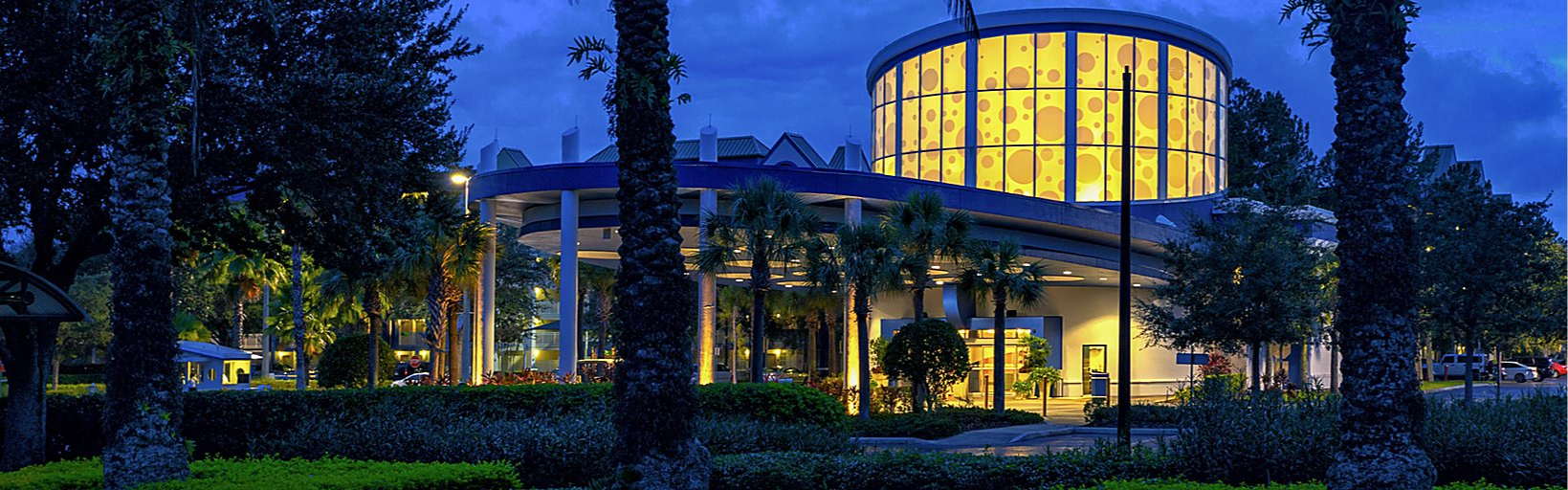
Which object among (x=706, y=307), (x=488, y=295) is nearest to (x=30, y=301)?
(x=488, y=295)

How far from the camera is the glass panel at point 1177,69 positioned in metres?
62.9

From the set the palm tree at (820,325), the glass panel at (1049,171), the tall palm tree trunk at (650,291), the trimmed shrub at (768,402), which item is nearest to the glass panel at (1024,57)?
the glass panel at (1049,171)

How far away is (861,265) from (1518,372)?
61.8 meters

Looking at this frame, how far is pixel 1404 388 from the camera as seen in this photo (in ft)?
36.1

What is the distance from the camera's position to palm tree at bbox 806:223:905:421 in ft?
111

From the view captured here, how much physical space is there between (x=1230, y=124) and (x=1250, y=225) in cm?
5319

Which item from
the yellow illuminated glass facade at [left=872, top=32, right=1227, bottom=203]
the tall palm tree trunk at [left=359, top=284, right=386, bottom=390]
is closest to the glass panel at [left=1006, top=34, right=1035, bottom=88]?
the yellow illuminated glass facade at [left=872, top=32, right=1227, bottom=203]

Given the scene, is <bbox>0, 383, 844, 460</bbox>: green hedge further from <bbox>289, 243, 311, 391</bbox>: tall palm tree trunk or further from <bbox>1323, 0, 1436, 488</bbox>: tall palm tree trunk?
<bbox>289, 243, 311, 391</bbox>: tall palm tree trunk

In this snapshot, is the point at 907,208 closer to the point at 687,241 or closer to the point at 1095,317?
the point at 687,241

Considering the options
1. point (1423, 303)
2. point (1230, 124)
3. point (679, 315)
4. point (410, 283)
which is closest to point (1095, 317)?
point (1423, 303)

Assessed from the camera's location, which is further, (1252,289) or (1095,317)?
(1095,317)

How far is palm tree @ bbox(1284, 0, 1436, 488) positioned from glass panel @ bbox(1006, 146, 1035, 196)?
5037cm

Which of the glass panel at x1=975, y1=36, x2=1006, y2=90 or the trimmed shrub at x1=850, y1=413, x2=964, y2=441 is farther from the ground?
the glass panel at x1=975, y1=36, x2=1006, y2=90

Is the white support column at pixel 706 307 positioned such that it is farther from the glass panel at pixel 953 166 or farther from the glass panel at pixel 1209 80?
the glass panel at pixel 1209 80
